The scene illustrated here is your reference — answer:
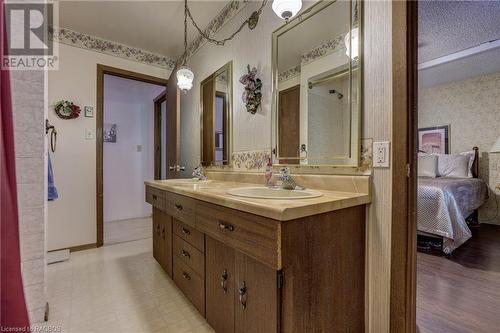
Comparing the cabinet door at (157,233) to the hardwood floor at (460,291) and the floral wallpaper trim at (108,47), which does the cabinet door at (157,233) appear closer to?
the hardwood floor at (460,291)

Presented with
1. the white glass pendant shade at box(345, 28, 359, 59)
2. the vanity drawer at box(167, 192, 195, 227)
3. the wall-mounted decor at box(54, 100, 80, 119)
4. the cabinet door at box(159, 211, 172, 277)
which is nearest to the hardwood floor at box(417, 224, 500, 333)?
the vanity drawer at box(167, 192, 195, 227)

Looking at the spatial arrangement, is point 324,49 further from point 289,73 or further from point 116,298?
point 116,298

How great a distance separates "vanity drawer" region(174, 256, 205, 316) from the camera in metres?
1.36

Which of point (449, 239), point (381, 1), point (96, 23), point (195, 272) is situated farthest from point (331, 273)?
point (96, 23)

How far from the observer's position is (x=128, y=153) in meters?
4.26

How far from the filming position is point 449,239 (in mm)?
2320

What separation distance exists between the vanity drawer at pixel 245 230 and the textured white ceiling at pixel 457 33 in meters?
2.56

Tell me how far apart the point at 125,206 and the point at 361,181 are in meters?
4.14

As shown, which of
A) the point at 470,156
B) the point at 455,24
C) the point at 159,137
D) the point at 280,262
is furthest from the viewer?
the point at 159,137

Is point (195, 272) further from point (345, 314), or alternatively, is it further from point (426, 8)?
point (426, 8)

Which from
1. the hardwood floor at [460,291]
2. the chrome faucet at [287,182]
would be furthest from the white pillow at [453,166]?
the chrome faucet at [287,182]

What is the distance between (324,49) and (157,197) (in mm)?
1611

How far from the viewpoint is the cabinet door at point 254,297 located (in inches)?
34.7
